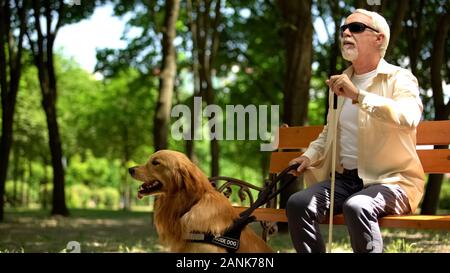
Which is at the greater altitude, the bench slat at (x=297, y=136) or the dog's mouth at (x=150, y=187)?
the bench slat at (x=297, y=136)

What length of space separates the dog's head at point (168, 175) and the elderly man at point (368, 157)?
684 mm

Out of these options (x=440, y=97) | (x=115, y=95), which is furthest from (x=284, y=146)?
(x=115, y=95)

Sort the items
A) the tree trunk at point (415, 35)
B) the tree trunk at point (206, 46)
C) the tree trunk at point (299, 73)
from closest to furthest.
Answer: the tree trunk at point (299, 73) → the tree trunk at point (415, 35) → the tree trunk at point (206, 46)

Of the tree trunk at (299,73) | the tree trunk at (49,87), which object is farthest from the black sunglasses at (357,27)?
the tree trunk at (49,87)

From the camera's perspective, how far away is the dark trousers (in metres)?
4.23

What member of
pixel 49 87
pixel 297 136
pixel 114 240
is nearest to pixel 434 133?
pixel 297 136

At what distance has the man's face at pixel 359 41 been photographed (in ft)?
15.2

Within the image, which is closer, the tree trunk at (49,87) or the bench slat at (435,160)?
the bench slat at (435,160)

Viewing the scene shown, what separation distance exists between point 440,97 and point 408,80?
30.7 ft

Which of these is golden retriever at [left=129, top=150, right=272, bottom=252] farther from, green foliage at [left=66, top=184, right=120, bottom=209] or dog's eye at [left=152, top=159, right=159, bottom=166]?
green foliage at [left=66, top=184, right=120, bottom=209]

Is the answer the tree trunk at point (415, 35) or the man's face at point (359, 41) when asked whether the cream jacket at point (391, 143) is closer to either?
the man's face at point (359, 41)
